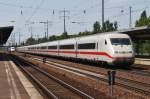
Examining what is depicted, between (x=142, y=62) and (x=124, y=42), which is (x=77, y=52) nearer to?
(x=142, y=62)

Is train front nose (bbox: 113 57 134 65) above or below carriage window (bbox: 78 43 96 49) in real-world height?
below

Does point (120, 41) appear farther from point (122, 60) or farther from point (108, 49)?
point (122, 60)

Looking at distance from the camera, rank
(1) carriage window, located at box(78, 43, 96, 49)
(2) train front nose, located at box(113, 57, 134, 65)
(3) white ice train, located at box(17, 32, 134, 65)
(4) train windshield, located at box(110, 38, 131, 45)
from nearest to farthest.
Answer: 1. (2) train front nose, located at box(113, 57, 134, 65)
2. (3) white ice train, located at box(17, 32, 134, 65)
3. (4) train windshield, located at box(110, 38, 131, 45)
4. (1) carriage window, located at box(78, 43, 96, 49)

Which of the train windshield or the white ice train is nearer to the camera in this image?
the white ice train

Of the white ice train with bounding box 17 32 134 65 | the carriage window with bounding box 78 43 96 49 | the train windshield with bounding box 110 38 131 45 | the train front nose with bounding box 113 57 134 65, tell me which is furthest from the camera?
the carriage window with bounding box 78 43 96 49

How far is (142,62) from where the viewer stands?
41.2 metres

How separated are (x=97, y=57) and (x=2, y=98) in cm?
1967

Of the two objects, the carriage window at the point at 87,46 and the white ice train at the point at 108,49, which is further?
the carriage window at the point at 87,46

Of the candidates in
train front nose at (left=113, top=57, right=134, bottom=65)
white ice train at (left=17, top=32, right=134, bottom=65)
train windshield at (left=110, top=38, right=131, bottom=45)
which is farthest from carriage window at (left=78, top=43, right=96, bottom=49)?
train front nose at (left=113, top=57, right=134, bottom=65)

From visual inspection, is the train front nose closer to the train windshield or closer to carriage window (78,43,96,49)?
the train windshield

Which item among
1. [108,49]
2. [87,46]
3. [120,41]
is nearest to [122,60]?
[108,49]

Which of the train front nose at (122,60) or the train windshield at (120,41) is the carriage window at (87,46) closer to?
the train windshield at (120,41)

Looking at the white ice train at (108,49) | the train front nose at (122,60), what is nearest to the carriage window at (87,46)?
the white ice train at (108,49)

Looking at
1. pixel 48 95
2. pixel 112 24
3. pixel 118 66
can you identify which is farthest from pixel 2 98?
pixel 112 24
